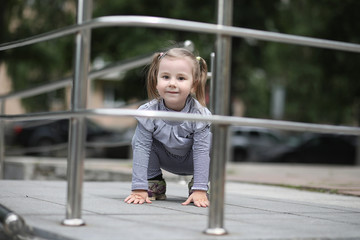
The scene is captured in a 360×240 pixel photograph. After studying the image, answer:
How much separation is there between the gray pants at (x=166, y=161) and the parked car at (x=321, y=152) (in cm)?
1719

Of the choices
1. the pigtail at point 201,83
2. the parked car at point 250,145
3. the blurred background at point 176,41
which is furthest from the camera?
the parked car at point 250,145

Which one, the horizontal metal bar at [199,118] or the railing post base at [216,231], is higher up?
the horizontal metal bar at [199,118]

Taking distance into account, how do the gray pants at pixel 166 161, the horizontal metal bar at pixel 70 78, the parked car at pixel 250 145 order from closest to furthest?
the gray pants at pixel 166 161, the horizontal metal bar at pixel 70 78, the parked car at pixel 250 145

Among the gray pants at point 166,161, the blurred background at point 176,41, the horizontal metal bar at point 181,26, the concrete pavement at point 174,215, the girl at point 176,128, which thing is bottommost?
the concrete pavement at point 174,215

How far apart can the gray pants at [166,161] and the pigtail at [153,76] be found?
0.28m

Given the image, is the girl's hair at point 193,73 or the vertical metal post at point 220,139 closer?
the vertical metal post at point 220,139

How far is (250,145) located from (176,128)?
17.8 meters

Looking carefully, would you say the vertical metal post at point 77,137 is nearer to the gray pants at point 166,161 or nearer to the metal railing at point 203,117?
the metal railing at point 203,117

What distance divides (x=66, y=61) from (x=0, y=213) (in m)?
16.2

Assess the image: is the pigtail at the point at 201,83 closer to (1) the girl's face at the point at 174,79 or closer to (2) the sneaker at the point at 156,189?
(1) the girl's face at the point at 174,79

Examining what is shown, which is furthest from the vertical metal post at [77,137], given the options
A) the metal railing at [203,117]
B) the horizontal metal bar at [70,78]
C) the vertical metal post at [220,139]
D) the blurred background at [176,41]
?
the blurred background at [176,41]

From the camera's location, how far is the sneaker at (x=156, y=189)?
4.06 m

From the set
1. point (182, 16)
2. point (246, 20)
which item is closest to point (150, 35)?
point (182, 16)

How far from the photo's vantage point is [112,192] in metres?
4.49
